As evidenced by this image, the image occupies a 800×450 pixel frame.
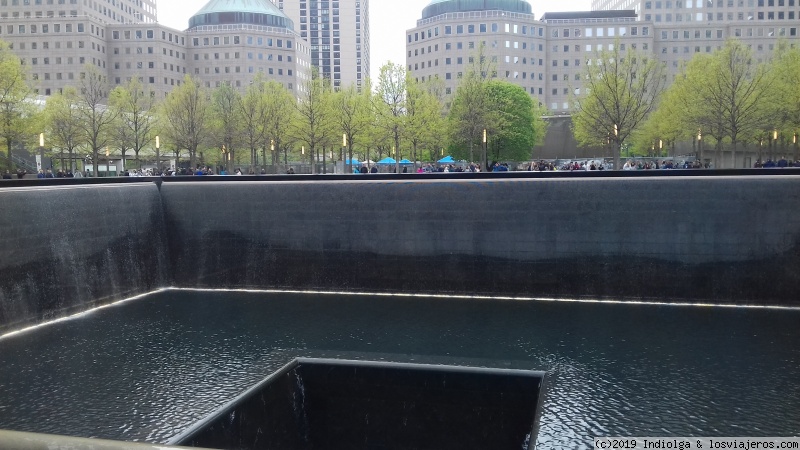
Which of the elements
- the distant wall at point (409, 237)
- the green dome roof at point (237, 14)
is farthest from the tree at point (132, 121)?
the green dome roof at point (237, 14)

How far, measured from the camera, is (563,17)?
110188mm

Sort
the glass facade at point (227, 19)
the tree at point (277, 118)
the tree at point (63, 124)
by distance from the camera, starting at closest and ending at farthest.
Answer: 1. the tree at point (63, 124)
2. the tree at point (277, 118)
3. the glass facade at point (227, 19)

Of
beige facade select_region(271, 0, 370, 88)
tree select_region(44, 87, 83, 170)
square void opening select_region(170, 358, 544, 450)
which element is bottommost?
square void opening select_region(170, 358, 544, 450)

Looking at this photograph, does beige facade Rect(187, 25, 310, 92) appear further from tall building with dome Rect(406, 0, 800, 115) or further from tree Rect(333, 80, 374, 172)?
tree Rect(333, 80, 374, 172)

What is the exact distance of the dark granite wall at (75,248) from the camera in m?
15.0

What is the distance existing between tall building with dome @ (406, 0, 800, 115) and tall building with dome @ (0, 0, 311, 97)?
80.7 ft

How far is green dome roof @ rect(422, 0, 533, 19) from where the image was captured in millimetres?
106938

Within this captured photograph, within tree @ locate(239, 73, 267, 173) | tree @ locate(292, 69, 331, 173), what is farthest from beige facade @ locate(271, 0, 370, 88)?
tree @ locate(292, 69, 331, 173)

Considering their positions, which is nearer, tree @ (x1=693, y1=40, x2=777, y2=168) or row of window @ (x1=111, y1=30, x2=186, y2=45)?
tree @ (x1=693, y1=40, x2=777, y2=168)

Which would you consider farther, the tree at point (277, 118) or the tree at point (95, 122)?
the tree at point (277, 118)

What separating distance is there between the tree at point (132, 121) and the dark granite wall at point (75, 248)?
108 ft

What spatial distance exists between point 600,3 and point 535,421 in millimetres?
170741

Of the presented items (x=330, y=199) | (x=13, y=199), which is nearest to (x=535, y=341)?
(x=330, y=199)

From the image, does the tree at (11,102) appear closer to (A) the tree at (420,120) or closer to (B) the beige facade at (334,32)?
(A) the tree at (420,120)
